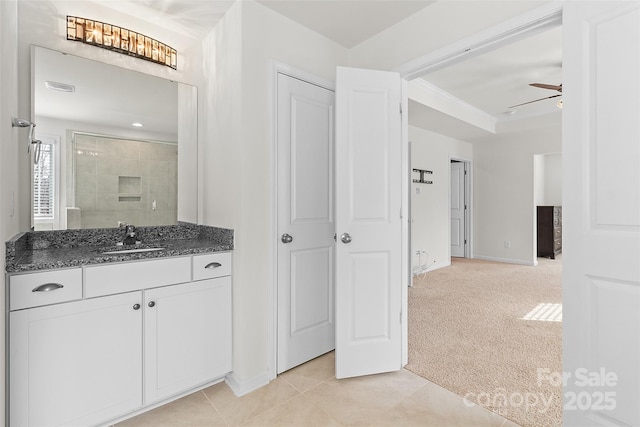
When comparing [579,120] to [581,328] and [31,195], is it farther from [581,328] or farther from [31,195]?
[31,195]

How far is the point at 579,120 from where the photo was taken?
1.38 meters

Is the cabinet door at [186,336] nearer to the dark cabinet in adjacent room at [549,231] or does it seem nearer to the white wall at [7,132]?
the white wall at [7,132]

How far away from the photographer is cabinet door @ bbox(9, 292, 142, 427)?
1359mm

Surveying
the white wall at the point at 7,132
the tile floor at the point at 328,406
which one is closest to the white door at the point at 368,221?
the tile floor at the point at 328,406

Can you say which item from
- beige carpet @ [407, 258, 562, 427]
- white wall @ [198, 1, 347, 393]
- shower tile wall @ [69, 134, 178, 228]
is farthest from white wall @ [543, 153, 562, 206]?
shower tile wall @ [69, 134, 178, 228]

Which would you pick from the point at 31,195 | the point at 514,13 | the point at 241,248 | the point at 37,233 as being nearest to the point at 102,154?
the point at 31,195

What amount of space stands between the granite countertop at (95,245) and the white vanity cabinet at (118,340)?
0.14ft

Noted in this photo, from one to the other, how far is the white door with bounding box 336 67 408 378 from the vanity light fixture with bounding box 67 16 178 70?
52.5 inches

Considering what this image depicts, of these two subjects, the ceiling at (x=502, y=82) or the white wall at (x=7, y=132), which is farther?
the ceiling at (x=502, y=82)

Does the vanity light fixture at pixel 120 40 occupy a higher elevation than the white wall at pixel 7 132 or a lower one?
higher

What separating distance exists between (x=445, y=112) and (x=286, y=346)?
147 inches

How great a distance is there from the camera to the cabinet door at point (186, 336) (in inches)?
67.5

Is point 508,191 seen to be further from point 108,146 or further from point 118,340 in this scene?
point 118,340

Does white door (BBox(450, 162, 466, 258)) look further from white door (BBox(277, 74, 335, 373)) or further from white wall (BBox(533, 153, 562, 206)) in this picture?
white door (BBox(277, 74, 335, 373))
